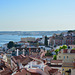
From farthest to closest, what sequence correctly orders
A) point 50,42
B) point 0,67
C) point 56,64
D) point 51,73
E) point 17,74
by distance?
1. point 50,42
2. point 0,67
3. point 56,64
4. point 51,73
5. point 17,74

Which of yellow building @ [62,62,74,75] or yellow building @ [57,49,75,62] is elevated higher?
yellow building @ [57,49,75,62]

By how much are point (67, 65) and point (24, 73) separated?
3.19m

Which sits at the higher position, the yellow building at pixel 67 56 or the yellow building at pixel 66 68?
the yellow building at pixel 67 56

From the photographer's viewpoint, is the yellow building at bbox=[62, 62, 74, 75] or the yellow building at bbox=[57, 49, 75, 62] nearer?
the yellow building at bbox=[62, 62, 74, 75]

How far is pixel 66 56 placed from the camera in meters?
13.4

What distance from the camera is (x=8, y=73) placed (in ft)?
34.7

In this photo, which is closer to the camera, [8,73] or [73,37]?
[8,73]

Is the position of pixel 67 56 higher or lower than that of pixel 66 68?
higher

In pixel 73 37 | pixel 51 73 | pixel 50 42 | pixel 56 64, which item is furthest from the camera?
pixel 50 42

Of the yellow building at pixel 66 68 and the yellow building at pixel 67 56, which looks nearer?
the yellow building at pixel 66 68

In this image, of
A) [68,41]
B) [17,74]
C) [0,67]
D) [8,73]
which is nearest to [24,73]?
[17,74]

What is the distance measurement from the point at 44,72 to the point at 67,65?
7.67 feet

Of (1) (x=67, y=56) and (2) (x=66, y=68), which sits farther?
(1) (x=67, y=56)

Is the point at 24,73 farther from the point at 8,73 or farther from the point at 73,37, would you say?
the point at 73,37
